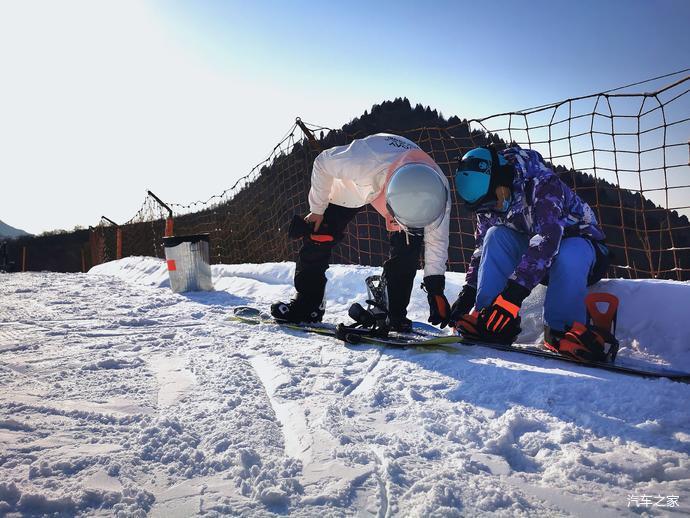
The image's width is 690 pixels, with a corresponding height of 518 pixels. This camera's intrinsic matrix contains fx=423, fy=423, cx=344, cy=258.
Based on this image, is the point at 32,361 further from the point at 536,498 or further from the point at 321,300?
the point at 536,498

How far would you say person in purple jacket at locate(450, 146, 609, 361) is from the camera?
2.32 m

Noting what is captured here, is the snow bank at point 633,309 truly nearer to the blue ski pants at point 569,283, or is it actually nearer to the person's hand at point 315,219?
the blue ski pants at point 569,283

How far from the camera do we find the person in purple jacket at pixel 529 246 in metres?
2.32

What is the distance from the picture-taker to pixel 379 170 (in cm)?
286

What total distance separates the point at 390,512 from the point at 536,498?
14.6 inches

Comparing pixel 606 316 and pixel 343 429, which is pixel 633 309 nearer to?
pixel 606 316

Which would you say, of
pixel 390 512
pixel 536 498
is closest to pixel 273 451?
pixel 390 512

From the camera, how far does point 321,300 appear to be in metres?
3.41

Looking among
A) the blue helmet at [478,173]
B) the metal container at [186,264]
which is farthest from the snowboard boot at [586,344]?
the metal container at [186,264]

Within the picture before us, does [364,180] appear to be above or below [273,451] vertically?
above

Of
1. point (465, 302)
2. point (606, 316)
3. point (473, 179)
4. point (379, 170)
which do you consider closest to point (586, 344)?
point (606, 316)

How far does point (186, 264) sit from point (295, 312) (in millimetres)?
2971

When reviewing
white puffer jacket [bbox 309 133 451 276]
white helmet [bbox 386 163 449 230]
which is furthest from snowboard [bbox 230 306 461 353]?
white helmet [bbox 386 163 449 230]

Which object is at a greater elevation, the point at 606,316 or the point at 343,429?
the point at 606,316
